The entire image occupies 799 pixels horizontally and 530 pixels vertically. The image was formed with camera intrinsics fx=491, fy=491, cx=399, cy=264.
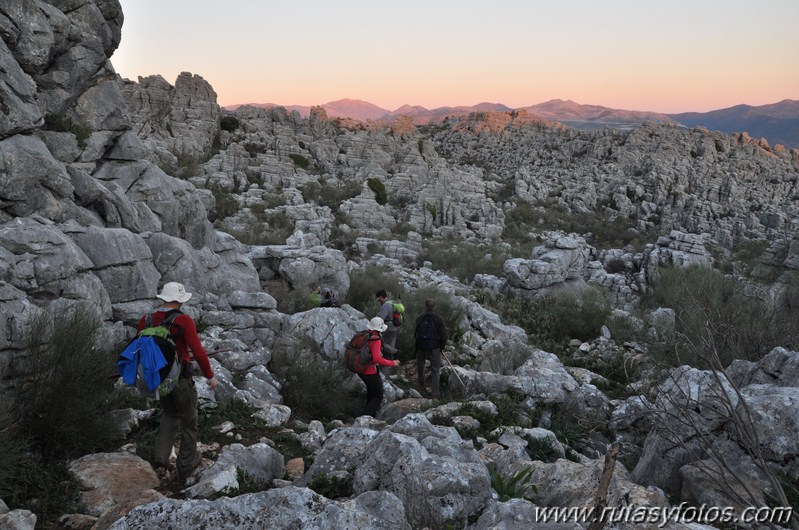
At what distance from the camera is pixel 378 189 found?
31.6 metres

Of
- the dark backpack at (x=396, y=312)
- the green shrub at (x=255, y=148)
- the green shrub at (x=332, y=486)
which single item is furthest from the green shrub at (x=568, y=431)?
the green shrub at (x=255, y=148)

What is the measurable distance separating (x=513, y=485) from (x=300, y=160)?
112 feet

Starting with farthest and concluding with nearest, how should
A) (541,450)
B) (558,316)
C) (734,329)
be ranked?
(558,316) → (734,329) → (541,450)

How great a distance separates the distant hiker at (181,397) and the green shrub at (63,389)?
22.3 inches

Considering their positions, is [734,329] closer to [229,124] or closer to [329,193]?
[329,193]

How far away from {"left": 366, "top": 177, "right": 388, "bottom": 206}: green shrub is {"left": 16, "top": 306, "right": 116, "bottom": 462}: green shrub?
25896 millimetres

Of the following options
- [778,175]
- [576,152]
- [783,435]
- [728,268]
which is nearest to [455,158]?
[576,152]

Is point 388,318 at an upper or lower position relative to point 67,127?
lower

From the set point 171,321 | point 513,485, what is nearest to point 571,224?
point 513,485

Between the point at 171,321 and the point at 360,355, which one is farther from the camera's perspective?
the point at 360,355

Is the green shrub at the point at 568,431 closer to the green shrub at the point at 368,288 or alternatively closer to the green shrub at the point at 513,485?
the green shrub at the point at 513,485

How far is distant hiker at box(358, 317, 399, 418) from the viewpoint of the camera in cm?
651

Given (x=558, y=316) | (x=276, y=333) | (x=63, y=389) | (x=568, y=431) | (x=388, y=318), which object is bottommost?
(x=558, y=316)

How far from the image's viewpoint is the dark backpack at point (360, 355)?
21.3 feet
